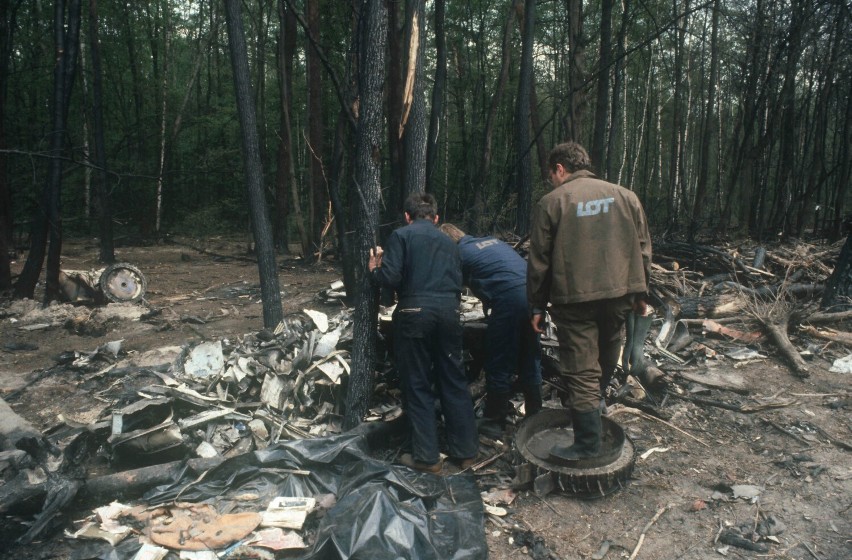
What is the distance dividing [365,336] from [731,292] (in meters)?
6.65

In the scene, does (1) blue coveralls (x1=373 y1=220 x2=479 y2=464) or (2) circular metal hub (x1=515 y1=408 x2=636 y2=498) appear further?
(1) blue coveralls (x1=373 y1=220 x2=479 y2=464)

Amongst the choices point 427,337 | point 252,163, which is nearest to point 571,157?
point 427,337

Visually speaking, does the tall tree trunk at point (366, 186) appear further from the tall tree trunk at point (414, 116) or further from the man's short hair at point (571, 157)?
the man's short hair at point (571, 157)

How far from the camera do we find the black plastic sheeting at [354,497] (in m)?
3.11

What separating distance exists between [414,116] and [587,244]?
7.63 ft

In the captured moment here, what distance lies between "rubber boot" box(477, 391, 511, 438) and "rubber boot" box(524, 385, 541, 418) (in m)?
0.18

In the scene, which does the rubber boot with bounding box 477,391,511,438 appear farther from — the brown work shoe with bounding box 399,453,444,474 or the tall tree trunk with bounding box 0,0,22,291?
the tall tree trunk with bounding box 0,0,22,291

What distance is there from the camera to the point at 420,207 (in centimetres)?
454

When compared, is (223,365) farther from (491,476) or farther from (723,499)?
(723,499)

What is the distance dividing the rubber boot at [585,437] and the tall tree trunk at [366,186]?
1.74 m

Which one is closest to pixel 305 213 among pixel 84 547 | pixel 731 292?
pixel 731 292

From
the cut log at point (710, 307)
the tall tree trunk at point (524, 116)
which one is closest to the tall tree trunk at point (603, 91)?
the tall tree trunk at point (524, 116)

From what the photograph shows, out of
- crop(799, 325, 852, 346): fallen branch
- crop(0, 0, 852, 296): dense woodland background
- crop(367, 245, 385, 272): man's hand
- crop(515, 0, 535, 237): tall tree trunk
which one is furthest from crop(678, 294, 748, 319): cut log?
crop(367, 245, 385, 272): man's hand

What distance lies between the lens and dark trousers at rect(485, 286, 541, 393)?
4.78 meters
